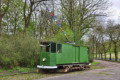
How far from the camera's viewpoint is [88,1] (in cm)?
2712

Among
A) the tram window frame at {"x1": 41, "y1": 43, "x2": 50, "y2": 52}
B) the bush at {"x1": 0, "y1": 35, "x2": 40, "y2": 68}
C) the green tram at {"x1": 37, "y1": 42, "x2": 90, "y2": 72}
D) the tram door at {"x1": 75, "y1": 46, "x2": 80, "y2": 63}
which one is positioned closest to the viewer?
the green tram at {"x1": 37, "y1": 42, "x2": 90, "y2": 72}

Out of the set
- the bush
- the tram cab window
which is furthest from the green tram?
the bush

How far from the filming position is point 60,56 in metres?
12.9

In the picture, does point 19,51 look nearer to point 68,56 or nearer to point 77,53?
point 68,56

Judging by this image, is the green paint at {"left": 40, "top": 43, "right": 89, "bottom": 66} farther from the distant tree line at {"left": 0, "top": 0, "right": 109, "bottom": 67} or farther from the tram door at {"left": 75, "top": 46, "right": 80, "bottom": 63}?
the distant tree line at {"left": 0, "top": 0, "right": 109, "bottom": 67}

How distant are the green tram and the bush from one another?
2.04 metres

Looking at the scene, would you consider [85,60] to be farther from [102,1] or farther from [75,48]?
[102,1]

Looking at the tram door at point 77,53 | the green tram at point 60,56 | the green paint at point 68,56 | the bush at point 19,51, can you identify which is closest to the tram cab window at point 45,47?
the green tram at point 60,56

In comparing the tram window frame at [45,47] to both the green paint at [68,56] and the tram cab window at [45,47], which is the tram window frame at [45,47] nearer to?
the tram cab window at [45,47]

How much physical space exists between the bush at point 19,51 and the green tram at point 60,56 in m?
2.04

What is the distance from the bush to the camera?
12.9 meters

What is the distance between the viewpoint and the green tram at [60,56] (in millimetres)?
12352

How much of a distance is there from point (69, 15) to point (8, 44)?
15.5 meters

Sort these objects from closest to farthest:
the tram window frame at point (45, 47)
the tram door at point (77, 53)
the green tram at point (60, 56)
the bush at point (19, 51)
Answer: the green tram at point (60, 56), the tram window frame at point (45, 47), the bush at point (19, 51), the tram door at point (77, 53)
